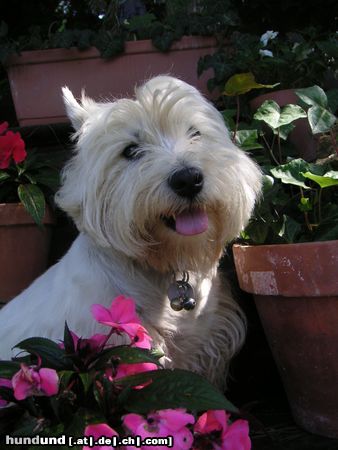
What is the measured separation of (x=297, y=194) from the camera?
7.13 ft

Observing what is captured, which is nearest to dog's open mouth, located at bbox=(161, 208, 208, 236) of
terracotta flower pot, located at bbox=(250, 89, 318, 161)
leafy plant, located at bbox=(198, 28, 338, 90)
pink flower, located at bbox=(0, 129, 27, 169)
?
terracotta flower pot, located at bbox=(250, 89, 318, 161)

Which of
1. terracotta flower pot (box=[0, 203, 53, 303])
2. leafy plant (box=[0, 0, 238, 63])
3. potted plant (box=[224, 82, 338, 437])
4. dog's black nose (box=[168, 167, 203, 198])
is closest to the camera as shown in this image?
dog's black nose (box=[168, 167, 203, 198])

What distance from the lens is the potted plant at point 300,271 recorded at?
5.61ft

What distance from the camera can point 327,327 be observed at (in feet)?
5.69

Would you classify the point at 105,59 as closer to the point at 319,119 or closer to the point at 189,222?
the point at 319,119

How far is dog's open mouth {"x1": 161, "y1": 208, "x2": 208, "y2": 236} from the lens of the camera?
5.56ft

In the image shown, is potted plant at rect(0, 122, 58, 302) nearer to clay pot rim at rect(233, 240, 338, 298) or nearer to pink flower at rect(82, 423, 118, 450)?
clay pot rim at rect(233, 240, 338, 298)

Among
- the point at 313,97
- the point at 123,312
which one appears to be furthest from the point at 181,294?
the point at 313,97

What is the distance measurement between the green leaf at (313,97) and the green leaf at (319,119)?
23 mm

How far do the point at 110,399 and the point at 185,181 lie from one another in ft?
2.13

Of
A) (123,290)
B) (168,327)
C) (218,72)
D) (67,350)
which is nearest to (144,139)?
(123,290)

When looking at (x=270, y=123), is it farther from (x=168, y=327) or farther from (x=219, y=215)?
(x=168, y=327)

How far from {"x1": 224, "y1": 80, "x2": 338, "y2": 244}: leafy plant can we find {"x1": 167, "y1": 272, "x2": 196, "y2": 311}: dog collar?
0.93 ft

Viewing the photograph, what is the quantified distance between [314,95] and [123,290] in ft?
3.34
